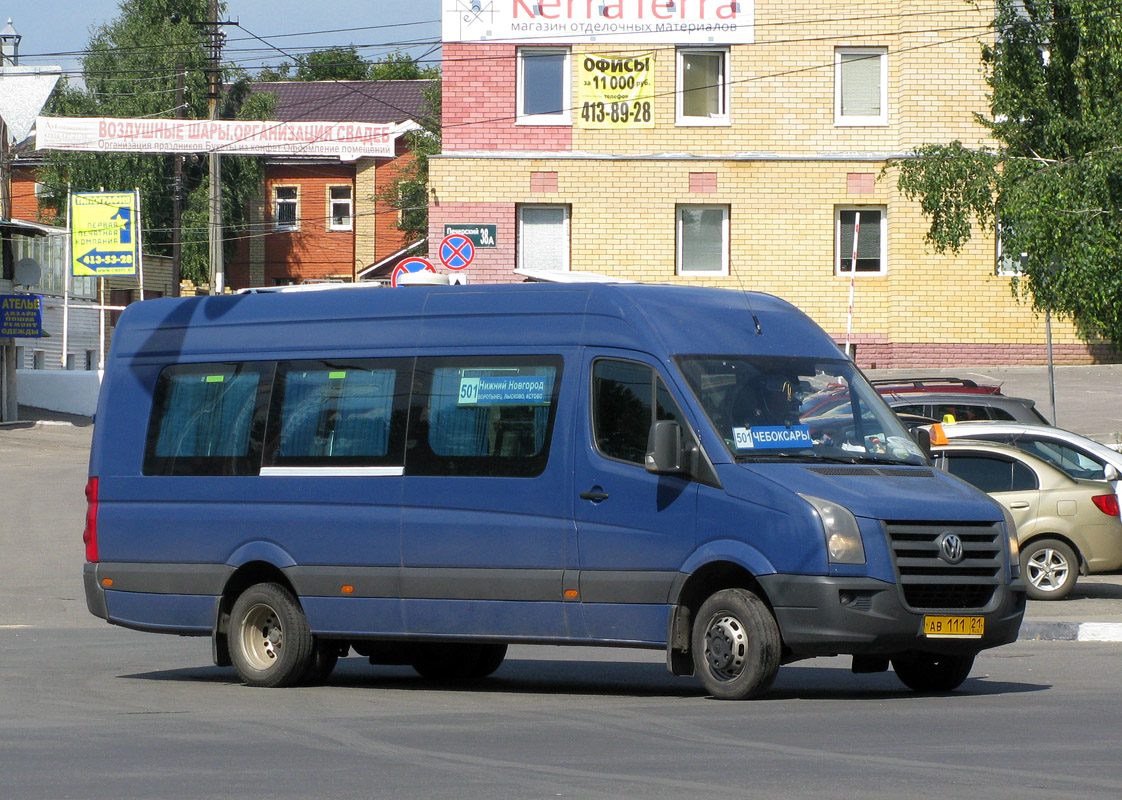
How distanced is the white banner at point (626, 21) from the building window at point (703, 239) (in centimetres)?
361

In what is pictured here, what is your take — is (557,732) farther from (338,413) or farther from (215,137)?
(215,137)

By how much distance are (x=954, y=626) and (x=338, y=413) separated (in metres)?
Result: 4.14

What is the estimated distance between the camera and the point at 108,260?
46250 mm

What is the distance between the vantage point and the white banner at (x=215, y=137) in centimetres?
4656

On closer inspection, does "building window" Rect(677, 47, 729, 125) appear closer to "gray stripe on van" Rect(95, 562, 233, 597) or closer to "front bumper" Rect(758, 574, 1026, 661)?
"gray stripe on van" Rect(95, 562, 233, 597)

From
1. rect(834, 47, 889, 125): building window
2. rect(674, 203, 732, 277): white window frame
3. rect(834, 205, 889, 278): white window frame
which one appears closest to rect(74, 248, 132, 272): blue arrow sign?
rect(674, 203, 732, 277): white window frame

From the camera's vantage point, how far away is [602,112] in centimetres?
3662

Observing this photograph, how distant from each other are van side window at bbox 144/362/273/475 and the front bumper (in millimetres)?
3922

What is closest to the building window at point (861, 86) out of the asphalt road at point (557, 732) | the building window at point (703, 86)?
the building window at point (703, 86)

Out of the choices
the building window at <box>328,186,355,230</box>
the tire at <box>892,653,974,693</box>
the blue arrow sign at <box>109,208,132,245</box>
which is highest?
the building window at <box>328,186,355,230</box>

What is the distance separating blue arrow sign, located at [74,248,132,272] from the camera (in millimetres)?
46156

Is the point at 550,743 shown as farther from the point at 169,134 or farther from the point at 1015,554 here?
the point at 169,134

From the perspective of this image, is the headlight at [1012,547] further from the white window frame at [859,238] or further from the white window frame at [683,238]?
the white window frame at [859,238]

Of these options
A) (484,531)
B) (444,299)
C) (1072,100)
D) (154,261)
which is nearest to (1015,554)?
(484,531)
